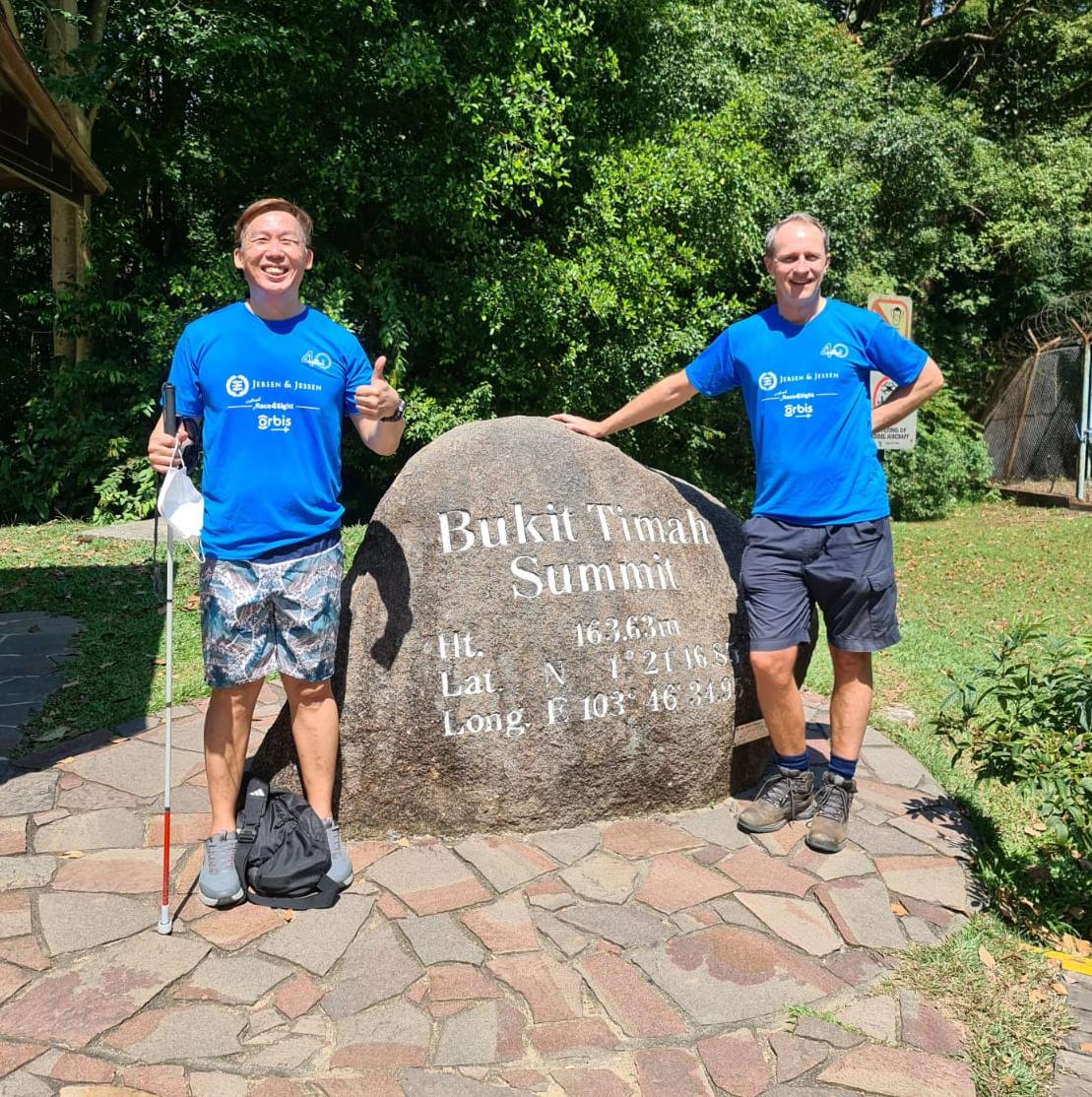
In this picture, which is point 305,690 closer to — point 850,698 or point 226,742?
point 226,742

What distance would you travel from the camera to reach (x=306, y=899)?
3.09 meters

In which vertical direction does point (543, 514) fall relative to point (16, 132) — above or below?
below

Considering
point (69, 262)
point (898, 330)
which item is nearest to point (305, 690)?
point (898, 330)

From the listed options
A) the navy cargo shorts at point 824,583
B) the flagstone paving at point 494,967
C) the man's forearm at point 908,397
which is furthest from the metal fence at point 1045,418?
the flagstone paving at point 494,967

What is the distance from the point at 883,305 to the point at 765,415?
465cm

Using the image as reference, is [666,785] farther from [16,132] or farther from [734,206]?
[734,206]

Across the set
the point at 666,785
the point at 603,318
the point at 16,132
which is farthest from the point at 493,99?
the point at 666,785

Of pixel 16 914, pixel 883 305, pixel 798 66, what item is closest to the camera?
pixel 16 914

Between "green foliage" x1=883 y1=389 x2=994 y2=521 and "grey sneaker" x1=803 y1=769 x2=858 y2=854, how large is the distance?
11.0m

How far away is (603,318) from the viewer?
11.2 metres

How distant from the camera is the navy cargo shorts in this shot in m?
3.51

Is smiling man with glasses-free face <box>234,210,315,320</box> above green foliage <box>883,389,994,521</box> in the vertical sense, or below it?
above

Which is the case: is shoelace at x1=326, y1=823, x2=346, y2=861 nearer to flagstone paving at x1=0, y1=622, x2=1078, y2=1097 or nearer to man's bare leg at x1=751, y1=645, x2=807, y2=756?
flagstone paving at x1=0, y1=622, x2=1078, y2=1097

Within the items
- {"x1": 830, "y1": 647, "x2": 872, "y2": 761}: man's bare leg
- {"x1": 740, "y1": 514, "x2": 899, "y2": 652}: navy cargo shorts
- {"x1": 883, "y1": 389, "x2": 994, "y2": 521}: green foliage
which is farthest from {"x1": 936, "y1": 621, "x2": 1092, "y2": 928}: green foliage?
{"x1": 883, "y1": 389, "x2": 994, "y2": 521}: green foliage
